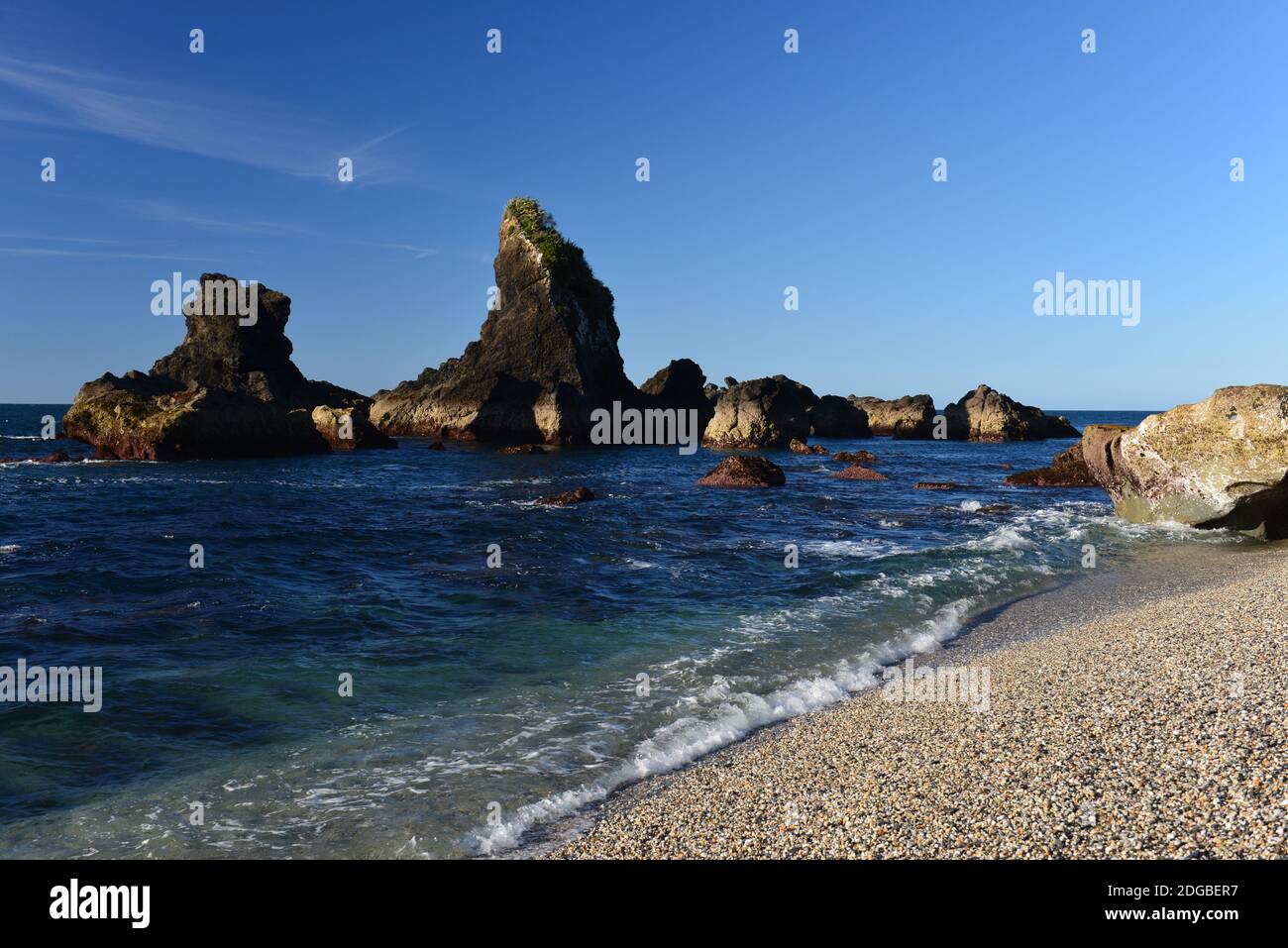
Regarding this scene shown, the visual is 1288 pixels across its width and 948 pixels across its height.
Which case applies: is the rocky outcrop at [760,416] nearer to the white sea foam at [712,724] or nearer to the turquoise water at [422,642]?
the turquoise water at [422,642]

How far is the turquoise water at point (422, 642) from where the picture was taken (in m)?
7.97

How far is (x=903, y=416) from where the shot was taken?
351ft

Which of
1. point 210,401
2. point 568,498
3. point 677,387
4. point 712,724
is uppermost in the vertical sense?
point 677,387

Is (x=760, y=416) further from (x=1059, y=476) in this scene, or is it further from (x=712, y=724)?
(x=712, y=724)

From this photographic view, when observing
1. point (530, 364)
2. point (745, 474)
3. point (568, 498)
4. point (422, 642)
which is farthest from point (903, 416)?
point (422, 642)

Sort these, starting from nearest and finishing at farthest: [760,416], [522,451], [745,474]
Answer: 1. [745,474]
2. [522,451]
3. [760,416]

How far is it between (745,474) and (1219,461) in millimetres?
22987

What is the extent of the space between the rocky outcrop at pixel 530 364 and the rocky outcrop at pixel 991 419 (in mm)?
44086

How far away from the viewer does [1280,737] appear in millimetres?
7152

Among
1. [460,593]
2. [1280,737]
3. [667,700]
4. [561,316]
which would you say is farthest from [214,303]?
[1280,737]

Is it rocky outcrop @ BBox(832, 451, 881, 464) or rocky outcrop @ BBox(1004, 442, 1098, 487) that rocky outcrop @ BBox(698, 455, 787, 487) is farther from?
rocky outcrop @ BBox(832, 451, 881, 464)

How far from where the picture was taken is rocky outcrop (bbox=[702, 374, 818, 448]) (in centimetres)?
7619

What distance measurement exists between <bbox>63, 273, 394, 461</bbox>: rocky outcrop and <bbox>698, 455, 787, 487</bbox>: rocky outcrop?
36091 mm
